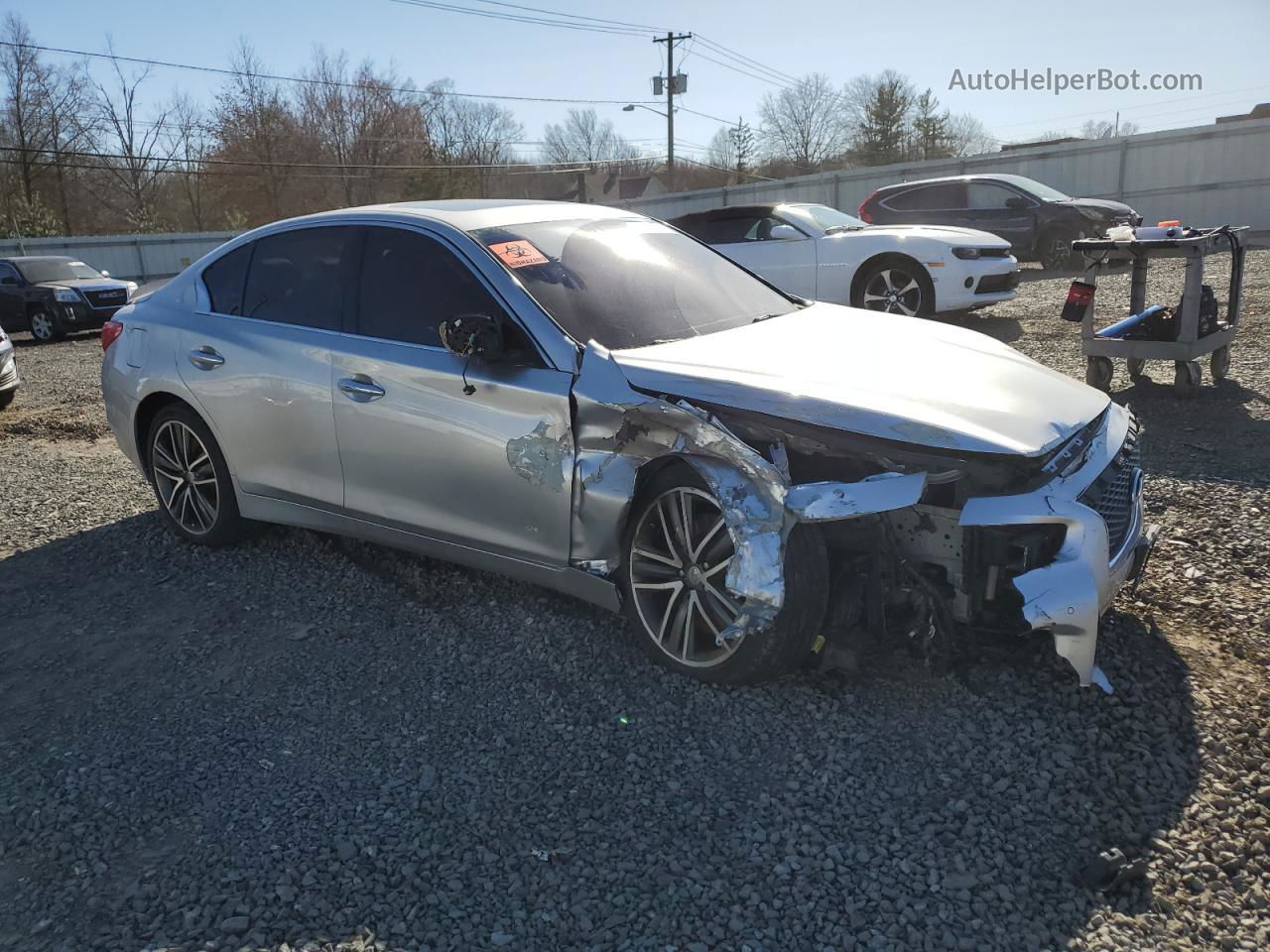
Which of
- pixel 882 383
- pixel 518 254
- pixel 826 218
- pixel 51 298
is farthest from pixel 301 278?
pixel 51 298

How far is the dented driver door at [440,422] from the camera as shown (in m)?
3.48

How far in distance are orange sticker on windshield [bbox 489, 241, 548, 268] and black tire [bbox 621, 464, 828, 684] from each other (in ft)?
3.66

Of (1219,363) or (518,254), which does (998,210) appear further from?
(518,254)

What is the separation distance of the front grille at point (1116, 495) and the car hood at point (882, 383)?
8.0 inches

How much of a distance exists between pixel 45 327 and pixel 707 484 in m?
17.8

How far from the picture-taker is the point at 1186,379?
6.87 m

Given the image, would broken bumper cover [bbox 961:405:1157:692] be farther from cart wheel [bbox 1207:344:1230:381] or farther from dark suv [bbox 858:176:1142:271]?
dark suv [bbox 858:176:1142:271]

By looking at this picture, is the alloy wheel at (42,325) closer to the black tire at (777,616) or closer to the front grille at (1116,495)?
the black tire at (777,616)

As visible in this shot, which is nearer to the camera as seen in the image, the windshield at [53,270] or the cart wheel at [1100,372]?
the cart wheel at [1100,372]

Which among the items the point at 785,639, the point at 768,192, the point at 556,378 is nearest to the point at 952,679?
the point at 785,639

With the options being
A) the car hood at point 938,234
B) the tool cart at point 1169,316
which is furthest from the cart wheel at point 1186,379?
the car hood at point 938,234

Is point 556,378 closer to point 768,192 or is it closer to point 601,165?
point 768,192

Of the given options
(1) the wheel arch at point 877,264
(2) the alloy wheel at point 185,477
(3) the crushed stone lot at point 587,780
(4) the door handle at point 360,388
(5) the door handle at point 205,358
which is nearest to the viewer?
(3) the crushed stone lot at point 587,780

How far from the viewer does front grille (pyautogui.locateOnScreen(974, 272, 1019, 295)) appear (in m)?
10.2
